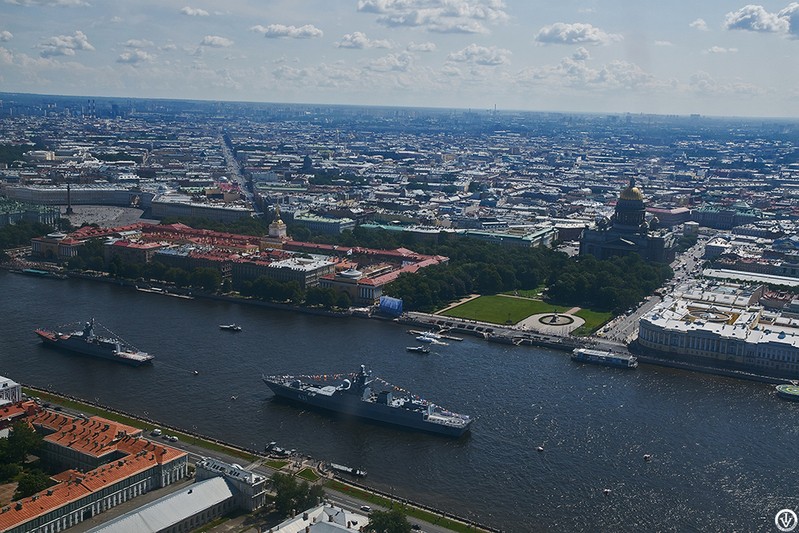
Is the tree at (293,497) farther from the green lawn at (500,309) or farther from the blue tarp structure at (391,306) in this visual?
the green lawn at (500,309)

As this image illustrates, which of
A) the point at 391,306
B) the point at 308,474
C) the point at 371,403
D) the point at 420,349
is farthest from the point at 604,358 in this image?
the point at 308,474

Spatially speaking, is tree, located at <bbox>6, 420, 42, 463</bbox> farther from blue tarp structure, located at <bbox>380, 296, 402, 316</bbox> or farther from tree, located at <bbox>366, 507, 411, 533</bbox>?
blue tarp structure, located at <bbox>380, 296, 402, 316</bbox>

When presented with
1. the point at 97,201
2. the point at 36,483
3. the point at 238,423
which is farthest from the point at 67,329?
the point at 97,201

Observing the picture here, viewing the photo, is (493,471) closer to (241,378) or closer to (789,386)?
(241,378)

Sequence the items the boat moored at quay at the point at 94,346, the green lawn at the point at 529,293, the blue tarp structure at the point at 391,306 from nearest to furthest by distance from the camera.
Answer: the boat moored at quay at the point at 94,346 → the blue tarp structure at the point at 391,306 → the green lawn at the point at 529,293

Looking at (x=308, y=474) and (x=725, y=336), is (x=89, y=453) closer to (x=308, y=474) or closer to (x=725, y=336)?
(x=308, y=474)

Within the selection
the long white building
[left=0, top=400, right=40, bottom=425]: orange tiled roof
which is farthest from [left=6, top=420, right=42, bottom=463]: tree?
the long white building

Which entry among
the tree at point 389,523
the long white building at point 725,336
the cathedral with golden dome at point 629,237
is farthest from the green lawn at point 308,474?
the cathedral with golden dome at point 629,237
